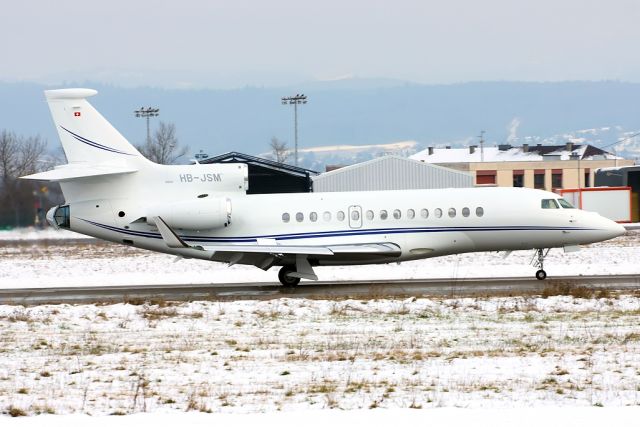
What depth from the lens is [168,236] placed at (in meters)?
27.2

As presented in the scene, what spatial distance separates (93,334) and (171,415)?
305 inches

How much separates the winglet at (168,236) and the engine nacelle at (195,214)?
2.85ft

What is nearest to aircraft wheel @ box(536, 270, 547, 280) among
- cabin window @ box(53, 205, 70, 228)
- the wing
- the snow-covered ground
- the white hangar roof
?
the wing

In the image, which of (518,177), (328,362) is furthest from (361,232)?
(518,177)

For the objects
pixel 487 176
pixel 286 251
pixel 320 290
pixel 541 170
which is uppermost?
pixel 541 170

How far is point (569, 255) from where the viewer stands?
125 ft

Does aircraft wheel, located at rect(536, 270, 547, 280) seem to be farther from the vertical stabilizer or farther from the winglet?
the vertical stabilizer

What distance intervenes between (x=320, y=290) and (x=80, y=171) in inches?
301

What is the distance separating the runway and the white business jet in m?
0.87

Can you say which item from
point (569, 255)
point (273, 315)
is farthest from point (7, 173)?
point (273, 315)

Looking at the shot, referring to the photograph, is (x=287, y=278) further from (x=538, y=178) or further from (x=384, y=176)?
(x=538, y=178)

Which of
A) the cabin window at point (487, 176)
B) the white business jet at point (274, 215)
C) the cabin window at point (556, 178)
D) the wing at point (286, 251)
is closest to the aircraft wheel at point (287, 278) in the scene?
the white business jet at point (274, 215)

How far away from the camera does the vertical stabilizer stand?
2872cm

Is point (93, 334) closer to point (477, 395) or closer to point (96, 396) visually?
point (96, 396)
